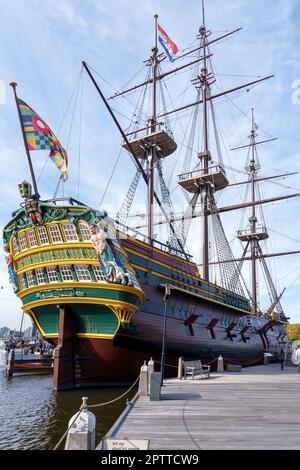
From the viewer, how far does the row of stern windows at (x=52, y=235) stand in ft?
56.0

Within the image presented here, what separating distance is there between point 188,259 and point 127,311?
8.90 metres

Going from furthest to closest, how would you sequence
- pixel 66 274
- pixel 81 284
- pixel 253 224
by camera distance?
pixel 253 224 < pixel 66 274 < pixel 81 284

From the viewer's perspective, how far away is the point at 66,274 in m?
17.8

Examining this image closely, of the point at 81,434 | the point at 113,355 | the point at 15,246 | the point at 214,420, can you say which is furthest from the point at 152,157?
the point at 81,434

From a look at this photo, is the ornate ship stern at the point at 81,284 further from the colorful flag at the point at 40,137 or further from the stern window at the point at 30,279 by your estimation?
the colorful flag at the point at 40,137

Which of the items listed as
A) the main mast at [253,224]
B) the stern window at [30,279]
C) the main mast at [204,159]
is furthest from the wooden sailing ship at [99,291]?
the main mast at [253,224]

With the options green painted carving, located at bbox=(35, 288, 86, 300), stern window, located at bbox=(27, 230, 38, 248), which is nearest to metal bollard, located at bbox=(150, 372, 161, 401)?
green painted carving, located at bbox=(35, 288, 86, 300)

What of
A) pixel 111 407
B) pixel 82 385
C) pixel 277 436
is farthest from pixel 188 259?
pixel 277 436

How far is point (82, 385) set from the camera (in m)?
17.4

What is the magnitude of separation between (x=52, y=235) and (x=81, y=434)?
45.1 ft

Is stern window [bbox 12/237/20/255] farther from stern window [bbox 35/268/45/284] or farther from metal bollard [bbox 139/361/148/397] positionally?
metal bollard [bbox 139/361/148/397]

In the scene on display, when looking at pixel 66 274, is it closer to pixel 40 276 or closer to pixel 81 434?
pixel 40 276

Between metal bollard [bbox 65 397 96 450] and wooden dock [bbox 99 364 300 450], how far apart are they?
1.80 ft

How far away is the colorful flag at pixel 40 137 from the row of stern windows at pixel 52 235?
239cm
